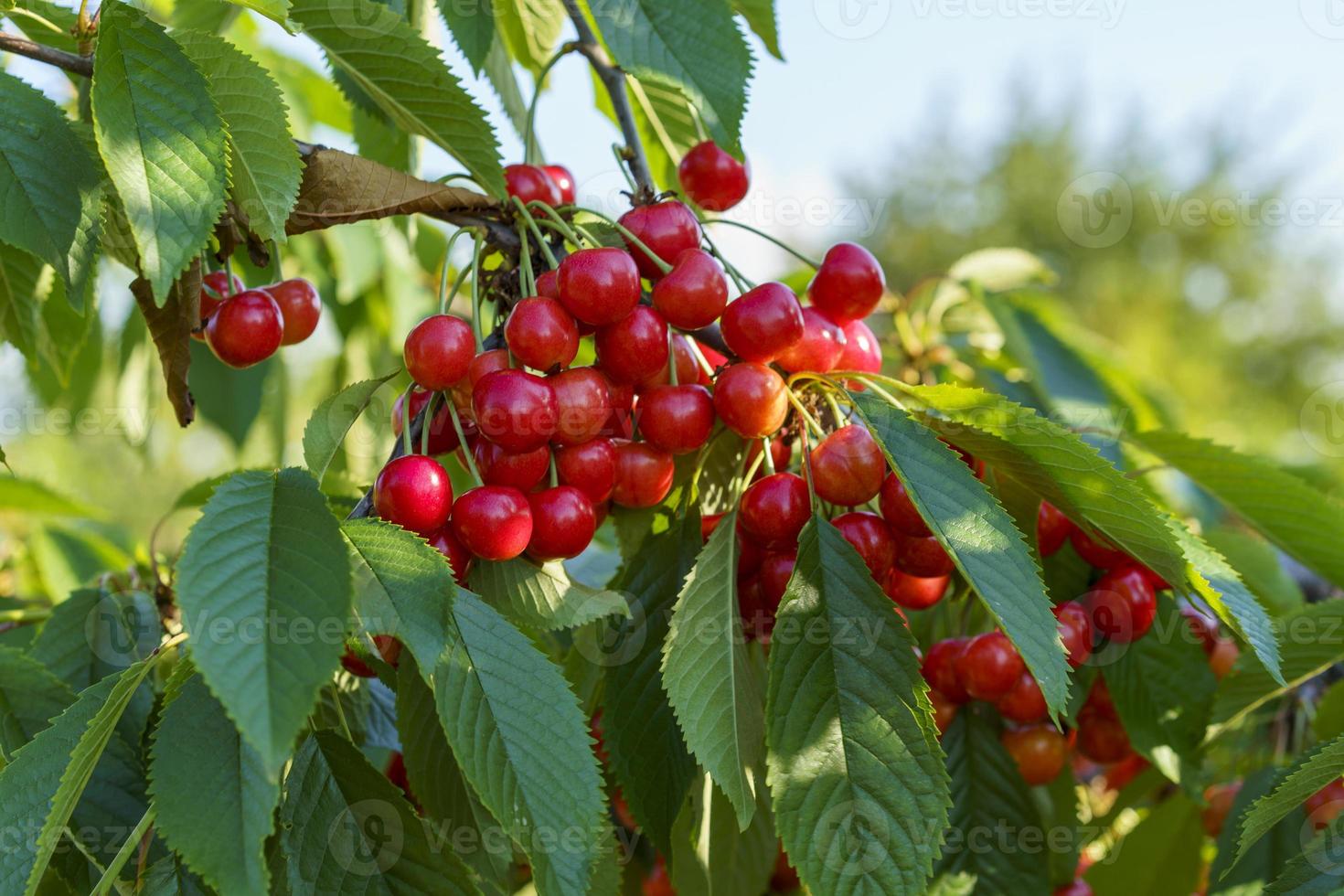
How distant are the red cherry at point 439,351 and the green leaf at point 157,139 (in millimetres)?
197

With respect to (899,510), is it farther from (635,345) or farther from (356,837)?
(356,837)

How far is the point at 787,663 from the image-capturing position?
0.79 m

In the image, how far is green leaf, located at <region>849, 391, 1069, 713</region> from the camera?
724 millimetres

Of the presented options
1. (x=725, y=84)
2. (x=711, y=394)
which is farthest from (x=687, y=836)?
(x=725, y=84)

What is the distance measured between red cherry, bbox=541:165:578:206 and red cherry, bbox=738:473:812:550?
0.41 meters

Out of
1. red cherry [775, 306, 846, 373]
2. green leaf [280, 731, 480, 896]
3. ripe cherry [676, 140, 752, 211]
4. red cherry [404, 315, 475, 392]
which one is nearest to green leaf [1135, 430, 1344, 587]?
red cherry [775, 306, 846, 373]

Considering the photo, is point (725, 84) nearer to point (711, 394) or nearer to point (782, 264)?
point (711, 394)

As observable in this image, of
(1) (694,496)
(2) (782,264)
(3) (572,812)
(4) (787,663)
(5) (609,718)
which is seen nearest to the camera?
(3) (572,812)

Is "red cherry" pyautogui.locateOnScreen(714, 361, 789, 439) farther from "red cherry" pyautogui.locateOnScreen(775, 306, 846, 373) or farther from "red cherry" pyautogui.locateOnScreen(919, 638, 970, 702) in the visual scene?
"red cherry" pyautogui.locateOnScreen(919, 638, 970, 702)

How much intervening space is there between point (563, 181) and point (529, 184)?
95mm

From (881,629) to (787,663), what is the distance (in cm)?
8

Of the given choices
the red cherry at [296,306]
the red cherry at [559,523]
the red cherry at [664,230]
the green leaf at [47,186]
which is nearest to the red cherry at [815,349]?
the red cherry at [664,230]

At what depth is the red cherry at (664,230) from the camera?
96cm

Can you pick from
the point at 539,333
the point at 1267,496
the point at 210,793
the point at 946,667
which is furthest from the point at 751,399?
the point at 1267,496
